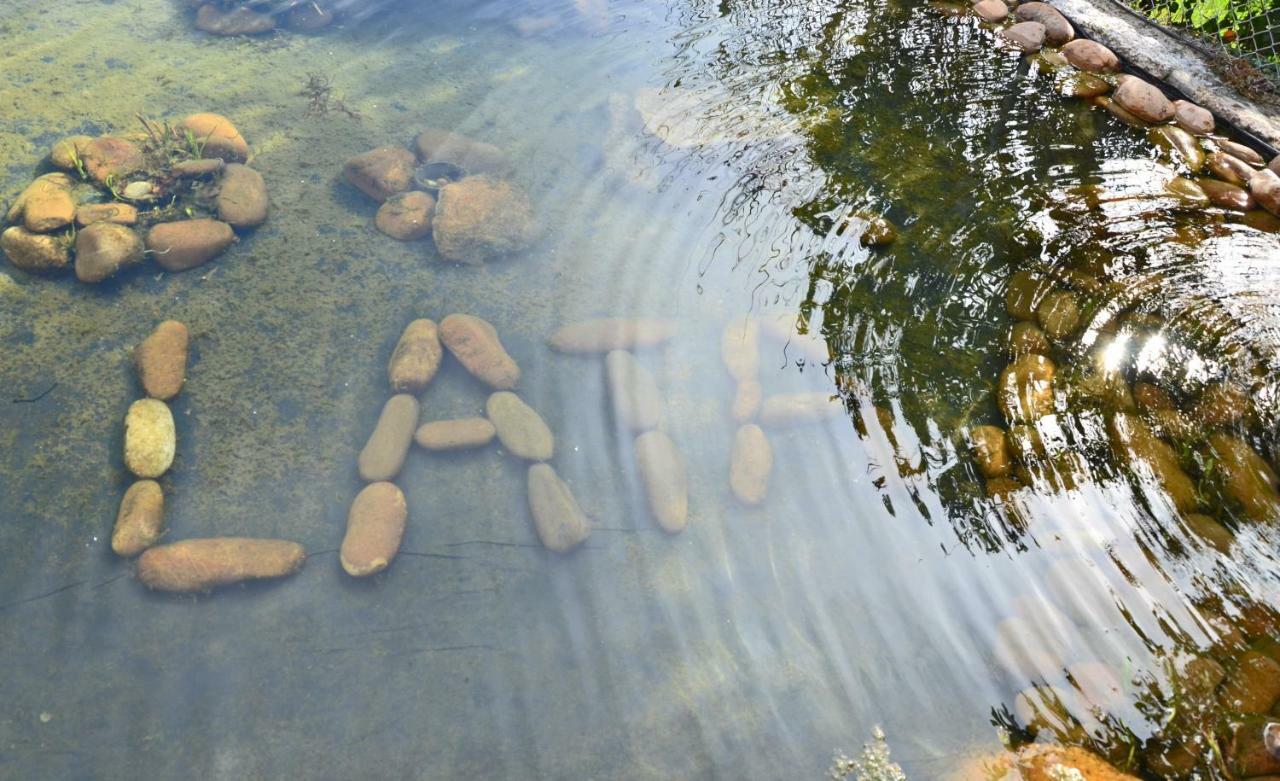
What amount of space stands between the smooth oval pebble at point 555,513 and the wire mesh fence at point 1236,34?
16.7ft

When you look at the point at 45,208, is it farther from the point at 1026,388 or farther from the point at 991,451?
the point at 1026,388

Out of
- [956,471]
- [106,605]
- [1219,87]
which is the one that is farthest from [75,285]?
[1219,87]

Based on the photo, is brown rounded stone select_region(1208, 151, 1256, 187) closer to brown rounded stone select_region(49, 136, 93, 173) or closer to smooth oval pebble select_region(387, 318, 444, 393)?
smooth oval pebble select_region(387, 318, 444, 393)

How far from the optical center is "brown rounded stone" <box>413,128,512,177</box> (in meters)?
4.71

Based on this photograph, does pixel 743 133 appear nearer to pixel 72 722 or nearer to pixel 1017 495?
pixel 1017 495

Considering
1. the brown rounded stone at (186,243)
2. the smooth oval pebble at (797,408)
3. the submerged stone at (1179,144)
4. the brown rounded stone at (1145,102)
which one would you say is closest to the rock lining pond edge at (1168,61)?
the brown rounded stone at (1145,102)

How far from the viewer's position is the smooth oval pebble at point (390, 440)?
128 inches

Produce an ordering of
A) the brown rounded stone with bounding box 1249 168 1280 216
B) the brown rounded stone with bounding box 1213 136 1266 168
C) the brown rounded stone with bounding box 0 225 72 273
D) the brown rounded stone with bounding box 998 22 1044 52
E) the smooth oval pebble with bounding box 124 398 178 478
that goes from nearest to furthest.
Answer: the smooth oval pebble with bounding box 124 398 178 478 < the brown rounded stone with bounding box 0 225 72 273 < the brown rounded stone with bounding box 1249 168 1280 216 < the brown rounded stone with bounding box 1213 136 1266 168 < the brown rounded stone with bounding box 998 22 1044 52

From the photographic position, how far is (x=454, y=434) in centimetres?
339

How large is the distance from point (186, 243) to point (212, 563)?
6.30ft

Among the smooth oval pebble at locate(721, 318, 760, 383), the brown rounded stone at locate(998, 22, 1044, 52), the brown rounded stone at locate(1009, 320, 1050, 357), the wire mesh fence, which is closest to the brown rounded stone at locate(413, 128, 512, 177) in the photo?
the smooth oval pebble at locate(721, 318, 760, 383)

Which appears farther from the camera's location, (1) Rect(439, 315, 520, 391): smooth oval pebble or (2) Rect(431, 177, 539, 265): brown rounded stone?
(2) Rect(431, 177, 539, 265): brown rounded stone

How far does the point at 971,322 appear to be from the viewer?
3824 millimetres

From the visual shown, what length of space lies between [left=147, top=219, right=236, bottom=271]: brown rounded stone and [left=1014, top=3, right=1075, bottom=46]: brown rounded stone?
5570 millimetres
